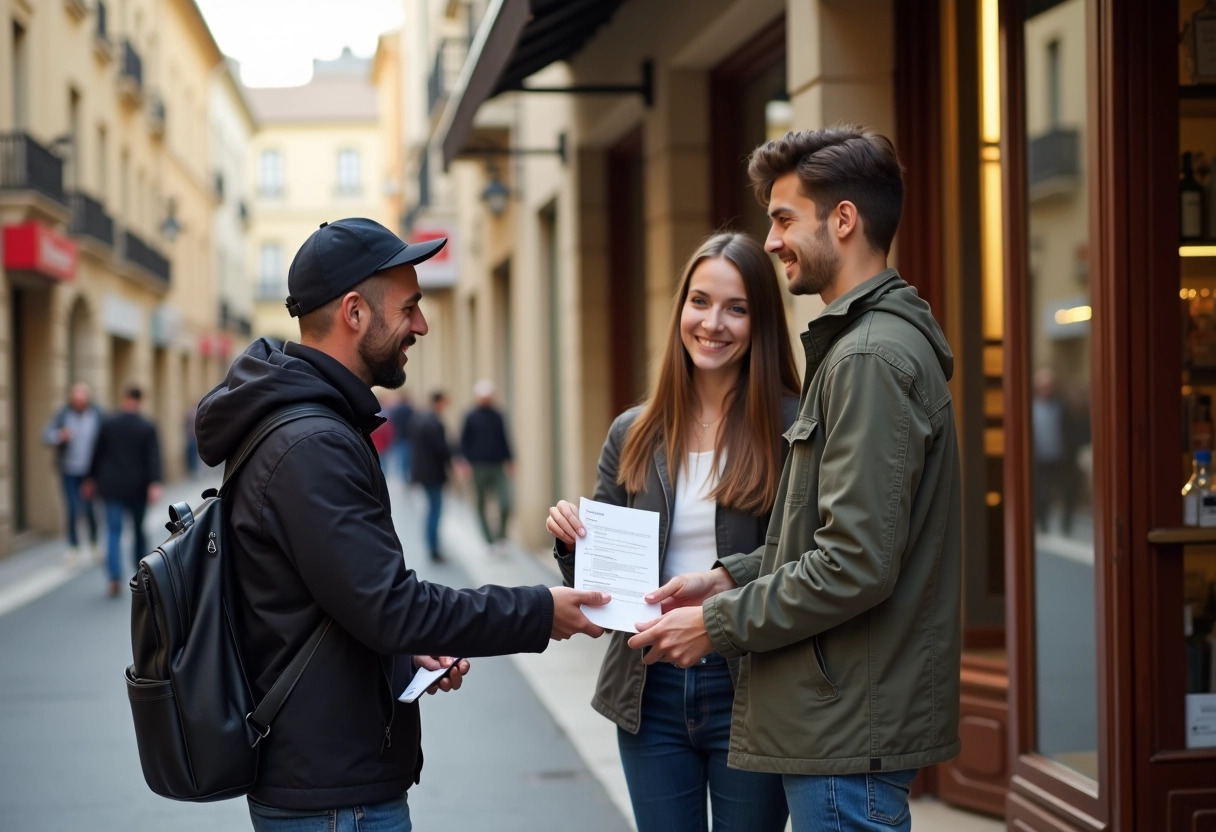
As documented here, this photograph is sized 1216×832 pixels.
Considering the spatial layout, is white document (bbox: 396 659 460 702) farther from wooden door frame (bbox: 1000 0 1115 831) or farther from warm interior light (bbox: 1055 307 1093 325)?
warm interior light (bbox: 1055 307 1093 325)

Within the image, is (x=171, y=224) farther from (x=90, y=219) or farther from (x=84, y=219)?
(x=84, y=219)

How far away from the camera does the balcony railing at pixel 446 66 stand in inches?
767

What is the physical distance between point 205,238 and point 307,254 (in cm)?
4119

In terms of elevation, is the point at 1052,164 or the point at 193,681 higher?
the point at 1052,164

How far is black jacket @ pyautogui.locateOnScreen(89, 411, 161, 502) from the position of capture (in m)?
13.2

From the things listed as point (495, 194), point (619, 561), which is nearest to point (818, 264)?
point (619, 561)

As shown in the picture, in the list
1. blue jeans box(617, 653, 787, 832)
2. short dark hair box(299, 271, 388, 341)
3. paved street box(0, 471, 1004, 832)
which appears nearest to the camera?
short dark hair box(299, 271, 388, 341)

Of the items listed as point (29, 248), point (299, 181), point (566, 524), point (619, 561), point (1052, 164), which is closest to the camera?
point (619, 561)

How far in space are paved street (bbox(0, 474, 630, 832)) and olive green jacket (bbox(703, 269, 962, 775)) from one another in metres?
3.23

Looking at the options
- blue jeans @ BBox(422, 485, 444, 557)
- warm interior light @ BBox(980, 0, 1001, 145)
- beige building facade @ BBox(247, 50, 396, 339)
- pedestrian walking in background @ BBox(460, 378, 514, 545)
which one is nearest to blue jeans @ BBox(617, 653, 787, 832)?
warm interior light @ BBox(980, 0, 1001, 145)

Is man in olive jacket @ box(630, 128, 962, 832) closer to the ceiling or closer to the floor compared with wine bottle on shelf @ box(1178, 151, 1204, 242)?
closer to the floor

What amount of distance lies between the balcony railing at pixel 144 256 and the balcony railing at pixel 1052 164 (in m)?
Result: 24.0

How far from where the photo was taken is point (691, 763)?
3.21 metres

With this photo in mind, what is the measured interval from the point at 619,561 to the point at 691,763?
60 centimetres
